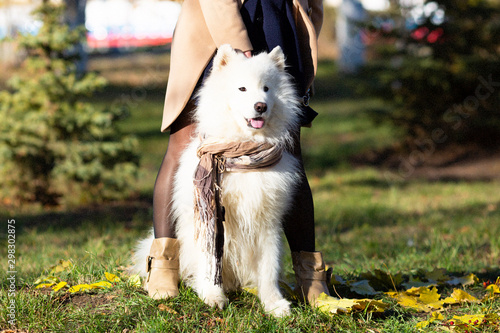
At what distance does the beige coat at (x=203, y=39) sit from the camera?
109 inches

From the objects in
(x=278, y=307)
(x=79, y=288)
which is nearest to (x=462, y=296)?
(x=278, y=307)

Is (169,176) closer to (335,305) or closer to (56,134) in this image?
(335,305)

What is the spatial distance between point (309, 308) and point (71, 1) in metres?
8.40

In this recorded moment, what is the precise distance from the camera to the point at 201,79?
2.96 m

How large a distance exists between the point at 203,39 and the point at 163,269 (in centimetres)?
125

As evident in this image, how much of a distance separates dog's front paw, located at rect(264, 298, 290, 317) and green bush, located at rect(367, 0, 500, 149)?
7057mm

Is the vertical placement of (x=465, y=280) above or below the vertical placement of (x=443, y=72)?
below

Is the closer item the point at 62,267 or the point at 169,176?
the point at 169,176

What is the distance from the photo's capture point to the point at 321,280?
2967mm

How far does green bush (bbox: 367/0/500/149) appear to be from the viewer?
8859mm

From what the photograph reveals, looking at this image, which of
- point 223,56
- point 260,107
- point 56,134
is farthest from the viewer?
point 56,134

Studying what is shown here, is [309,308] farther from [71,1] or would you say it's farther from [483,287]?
[71,1]

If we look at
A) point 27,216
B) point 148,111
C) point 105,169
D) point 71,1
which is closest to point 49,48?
point 105,169

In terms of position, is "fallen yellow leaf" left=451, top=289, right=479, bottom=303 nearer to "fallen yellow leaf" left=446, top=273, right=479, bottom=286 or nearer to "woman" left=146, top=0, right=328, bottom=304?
"fallen yellow leaf" left=446, top=273, right=479, bottom=286
